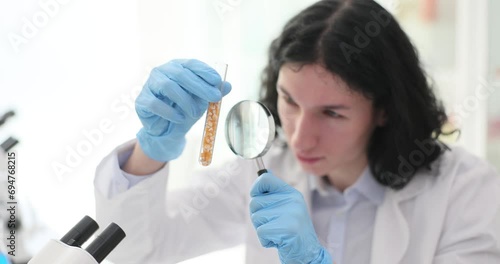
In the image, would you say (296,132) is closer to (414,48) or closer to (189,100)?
(189,100)

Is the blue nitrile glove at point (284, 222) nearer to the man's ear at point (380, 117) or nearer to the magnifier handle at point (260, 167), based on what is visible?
the magnifier handle at point (260, 167)

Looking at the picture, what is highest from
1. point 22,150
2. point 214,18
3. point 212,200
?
point 214,18

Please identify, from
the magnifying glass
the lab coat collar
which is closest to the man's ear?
the lab coat collar

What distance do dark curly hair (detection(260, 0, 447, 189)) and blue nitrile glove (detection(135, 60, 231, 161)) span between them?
29cm

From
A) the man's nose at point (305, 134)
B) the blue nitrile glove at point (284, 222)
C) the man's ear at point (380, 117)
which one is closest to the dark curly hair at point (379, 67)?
the man's ear at point (380, 117)

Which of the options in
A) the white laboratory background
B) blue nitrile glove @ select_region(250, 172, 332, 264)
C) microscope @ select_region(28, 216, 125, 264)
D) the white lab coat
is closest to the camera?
microscope @ select_region(28, 216, 125, 264)

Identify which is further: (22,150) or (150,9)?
(150,9)

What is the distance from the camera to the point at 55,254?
0.68 meters

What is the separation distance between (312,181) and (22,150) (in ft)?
2.71

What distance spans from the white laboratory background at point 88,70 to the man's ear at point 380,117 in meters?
0.25

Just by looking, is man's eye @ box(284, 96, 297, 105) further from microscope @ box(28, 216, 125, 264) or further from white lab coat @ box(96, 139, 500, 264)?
microscope @ box(28, 216, 125, 264)

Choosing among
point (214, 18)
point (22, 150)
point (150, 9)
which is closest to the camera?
point (22, 150)

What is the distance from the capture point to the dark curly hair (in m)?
1.21

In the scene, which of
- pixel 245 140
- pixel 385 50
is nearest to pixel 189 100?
pixel 245 140
